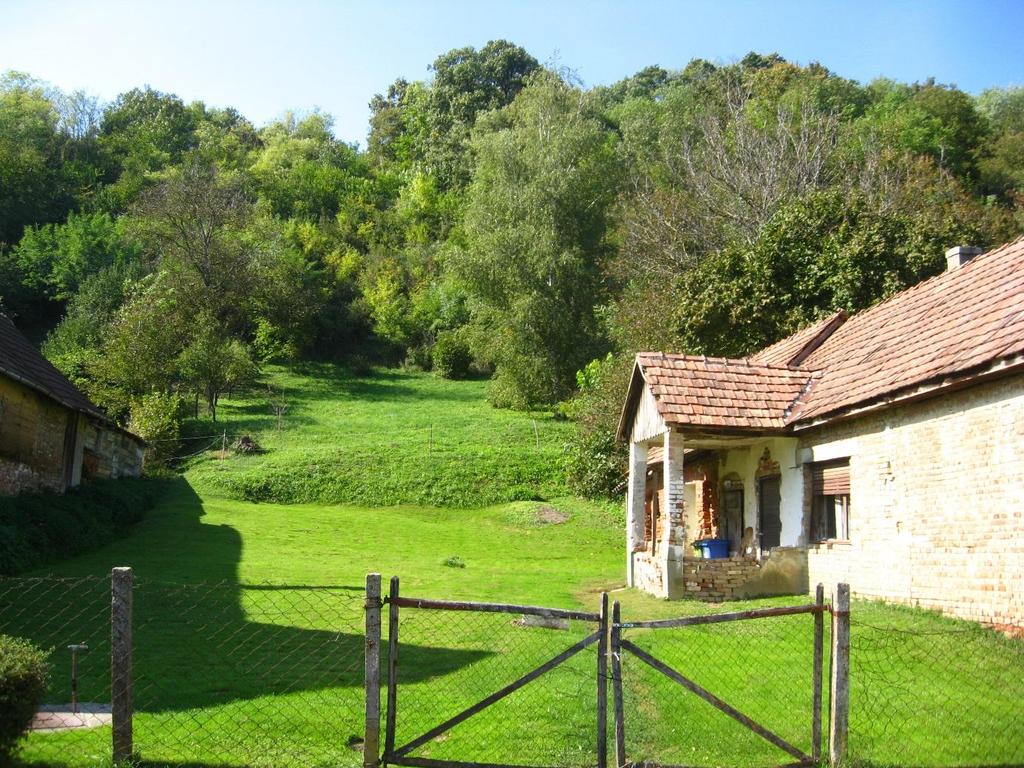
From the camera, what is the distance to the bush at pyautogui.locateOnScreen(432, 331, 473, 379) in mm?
56625

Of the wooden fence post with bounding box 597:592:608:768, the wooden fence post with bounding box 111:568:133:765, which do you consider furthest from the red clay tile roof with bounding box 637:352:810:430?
the wooden fence post with bounding box 111:568:133:765

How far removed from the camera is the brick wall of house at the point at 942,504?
37.2ft

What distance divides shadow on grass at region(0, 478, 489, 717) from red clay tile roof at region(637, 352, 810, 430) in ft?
22.0

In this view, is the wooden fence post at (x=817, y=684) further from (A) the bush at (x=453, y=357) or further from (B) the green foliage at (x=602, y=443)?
(A) the bush at (x=453, y=357)

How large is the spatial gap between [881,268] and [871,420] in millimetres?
13715

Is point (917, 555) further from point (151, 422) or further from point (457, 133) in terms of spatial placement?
point (457, 133)

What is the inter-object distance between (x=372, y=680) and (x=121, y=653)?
1813mm

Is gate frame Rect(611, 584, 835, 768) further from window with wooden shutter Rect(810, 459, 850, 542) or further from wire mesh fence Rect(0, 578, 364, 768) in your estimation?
window with wooden shutter Rect(810, 459, 850, 542)

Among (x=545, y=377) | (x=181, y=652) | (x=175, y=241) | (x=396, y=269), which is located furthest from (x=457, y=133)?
(x=181, y=652)

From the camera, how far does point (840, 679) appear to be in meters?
7.25

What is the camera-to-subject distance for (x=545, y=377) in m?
46.7

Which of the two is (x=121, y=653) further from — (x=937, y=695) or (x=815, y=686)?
(x=937, y=695)

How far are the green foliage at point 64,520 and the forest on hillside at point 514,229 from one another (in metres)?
12.0

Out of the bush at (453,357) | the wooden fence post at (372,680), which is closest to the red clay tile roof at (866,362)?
the wooden fence post at (372,680)
